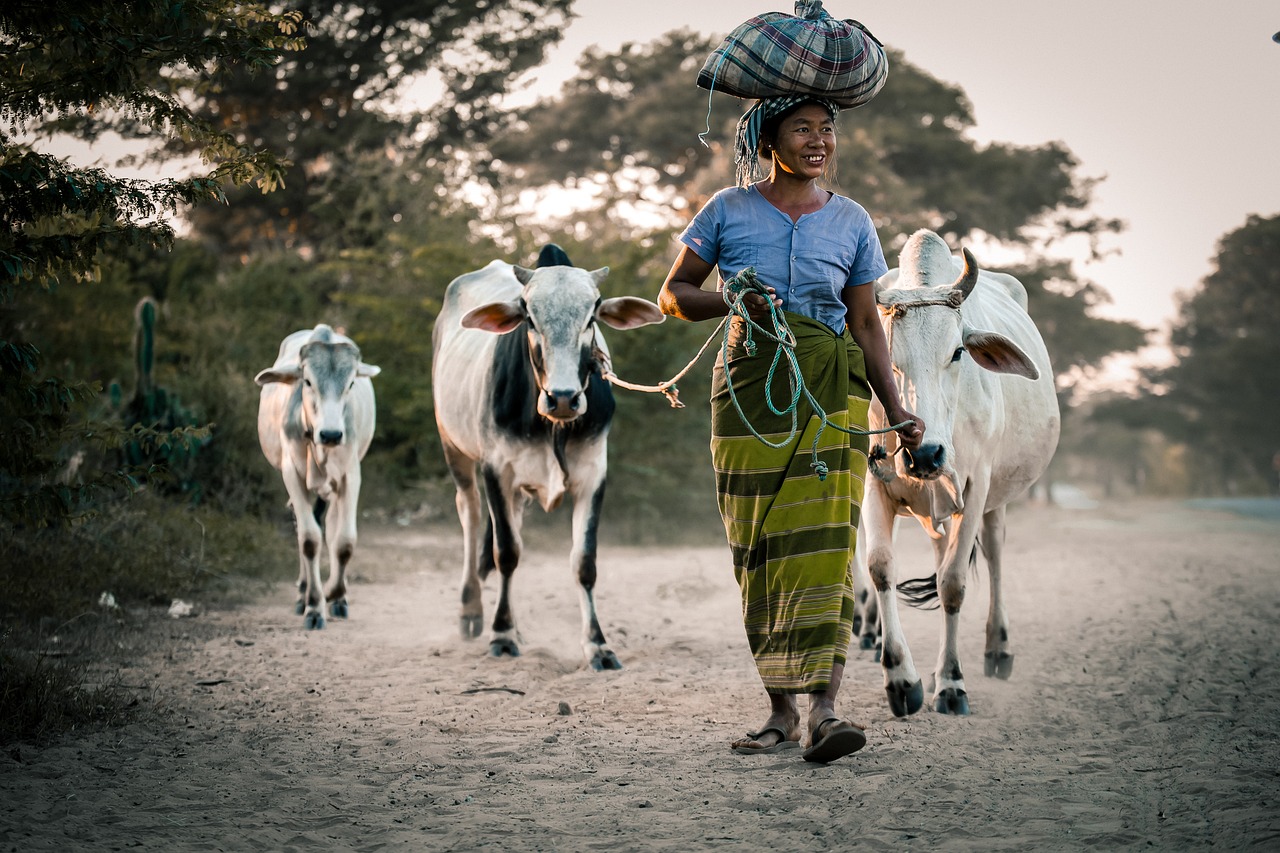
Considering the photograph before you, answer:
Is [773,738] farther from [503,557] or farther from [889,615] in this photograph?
[503,557]

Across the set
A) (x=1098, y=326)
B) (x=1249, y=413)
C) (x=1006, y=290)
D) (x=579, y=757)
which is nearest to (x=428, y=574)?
(x=1006, y=290)

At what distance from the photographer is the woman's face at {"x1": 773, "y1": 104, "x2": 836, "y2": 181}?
4.19 metres

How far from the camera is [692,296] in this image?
4309 millimetres

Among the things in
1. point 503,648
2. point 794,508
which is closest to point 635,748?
point 794,508

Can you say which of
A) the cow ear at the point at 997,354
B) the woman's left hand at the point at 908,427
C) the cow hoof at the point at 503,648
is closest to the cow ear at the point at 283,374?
the cow hoof at the point at 503,648

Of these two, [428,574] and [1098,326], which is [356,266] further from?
[1098,326]

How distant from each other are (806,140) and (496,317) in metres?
2.57

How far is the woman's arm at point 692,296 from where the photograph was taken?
4.24m

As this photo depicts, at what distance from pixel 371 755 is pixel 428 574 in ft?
20.4

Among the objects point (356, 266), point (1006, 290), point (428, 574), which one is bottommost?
point (428, 574)

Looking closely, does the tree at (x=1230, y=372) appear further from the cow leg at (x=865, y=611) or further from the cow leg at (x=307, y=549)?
the cow leg at (x=307, y=549)

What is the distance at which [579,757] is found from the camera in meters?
4.38

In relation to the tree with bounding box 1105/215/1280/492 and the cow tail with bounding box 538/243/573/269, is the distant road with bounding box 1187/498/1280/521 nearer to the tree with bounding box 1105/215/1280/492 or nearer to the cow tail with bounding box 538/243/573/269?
the tree with bounding box 1105/215/1280/492

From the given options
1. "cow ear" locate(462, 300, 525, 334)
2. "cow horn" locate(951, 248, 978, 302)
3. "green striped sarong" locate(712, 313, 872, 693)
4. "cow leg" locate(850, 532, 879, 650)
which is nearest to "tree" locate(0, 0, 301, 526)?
"cow ear" locate(462, 300, 525, 334)
